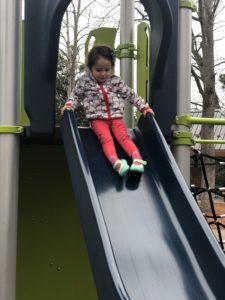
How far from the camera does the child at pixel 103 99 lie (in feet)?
11.0

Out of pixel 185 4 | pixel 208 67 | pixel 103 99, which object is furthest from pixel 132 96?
pixel 208 67

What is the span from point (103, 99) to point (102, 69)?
8.8 inches

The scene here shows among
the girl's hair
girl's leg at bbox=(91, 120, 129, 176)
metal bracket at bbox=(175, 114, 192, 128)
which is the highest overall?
the girl's hair

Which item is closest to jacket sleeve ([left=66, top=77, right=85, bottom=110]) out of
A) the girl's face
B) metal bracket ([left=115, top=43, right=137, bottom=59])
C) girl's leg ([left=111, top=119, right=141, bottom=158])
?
the girl's face

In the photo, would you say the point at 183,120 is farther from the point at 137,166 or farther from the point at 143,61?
the point at 137,166

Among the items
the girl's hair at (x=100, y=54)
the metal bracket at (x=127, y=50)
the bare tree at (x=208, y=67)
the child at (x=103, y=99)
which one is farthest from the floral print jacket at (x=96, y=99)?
the bare tree at (x=208, y=67)

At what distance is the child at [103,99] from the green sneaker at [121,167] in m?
0.23

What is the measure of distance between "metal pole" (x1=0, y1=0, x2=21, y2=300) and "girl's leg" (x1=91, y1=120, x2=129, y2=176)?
598 millimetres

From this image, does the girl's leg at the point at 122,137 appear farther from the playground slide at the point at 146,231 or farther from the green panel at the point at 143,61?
the green panel at the point at 143,61

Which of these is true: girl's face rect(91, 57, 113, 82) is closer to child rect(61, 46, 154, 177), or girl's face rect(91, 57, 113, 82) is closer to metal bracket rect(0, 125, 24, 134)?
child rect(61, 46, 154, 177)

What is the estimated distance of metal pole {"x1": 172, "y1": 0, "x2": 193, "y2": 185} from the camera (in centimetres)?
374

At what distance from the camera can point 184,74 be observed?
3.78 meters

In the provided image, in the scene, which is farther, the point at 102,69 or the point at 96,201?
the point at 102,69

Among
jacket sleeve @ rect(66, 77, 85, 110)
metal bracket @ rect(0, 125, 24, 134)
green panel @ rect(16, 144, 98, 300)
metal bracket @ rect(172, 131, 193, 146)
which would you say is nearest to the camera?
metal bracket @ rect(0, 125, 24, 134)
